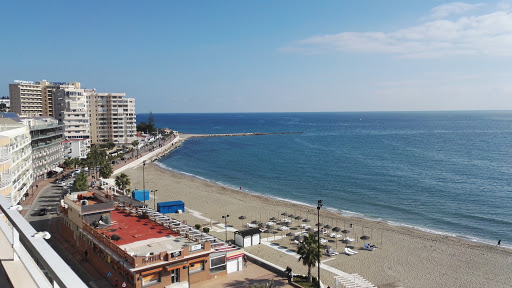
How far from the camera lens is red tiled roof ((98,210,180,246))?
1078 inches

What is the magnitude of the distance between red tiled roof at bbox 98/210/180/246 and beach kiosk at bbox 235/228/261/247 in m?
9.40

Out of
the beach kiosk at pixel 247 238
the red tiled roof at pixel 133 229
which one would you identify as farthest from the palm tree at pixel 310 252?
the beach kiosk at pixel 247 238

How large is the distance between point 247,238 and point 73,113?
81.5 meters

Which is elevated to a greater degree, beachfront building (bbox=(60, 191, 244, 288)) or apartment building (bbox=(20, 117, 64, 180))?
apartment building (bbox=(20, 117, 64, 180))

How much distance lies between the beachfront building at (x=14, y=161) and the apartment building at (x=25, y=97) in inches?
3362

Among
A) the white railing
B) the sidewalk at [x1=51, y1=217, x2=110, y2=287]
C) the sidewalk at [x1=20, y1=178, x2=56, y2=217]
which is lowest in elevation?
the sidewalk at [x1=51, y1=217, x2=110, y2=287]

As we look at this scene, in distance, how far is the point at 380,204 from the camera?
57.2 metres

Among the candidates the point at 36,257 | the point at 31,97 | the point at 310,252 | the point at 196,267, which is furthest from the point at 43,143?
the point at 31,97

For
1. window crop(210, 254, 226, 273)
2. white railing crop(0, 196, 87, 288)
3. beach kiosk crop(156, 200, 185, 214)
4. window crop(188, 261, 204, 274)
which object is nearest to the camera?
white railing crop(0, 196, 87, 288)

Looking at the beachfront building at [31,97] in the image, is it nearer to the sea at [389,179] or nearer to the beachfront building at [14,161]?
the sea at [389,179]

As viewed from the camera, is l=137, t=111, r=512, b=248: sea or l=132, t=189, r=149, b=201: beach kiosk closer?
l=137, t=111, r=512, b=248: sea

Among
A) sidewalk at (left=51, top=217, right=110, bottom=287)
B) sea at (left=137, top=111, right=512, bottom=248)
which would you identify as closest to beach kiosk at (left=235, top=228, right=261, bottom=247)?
sidewalk at (left=51, top=217, right=110, bottom=287)

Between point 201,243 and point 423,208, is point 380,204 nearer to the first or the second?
point 423,208

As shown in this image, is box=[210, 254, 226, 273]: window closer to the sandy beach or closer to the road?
the sandy beach
